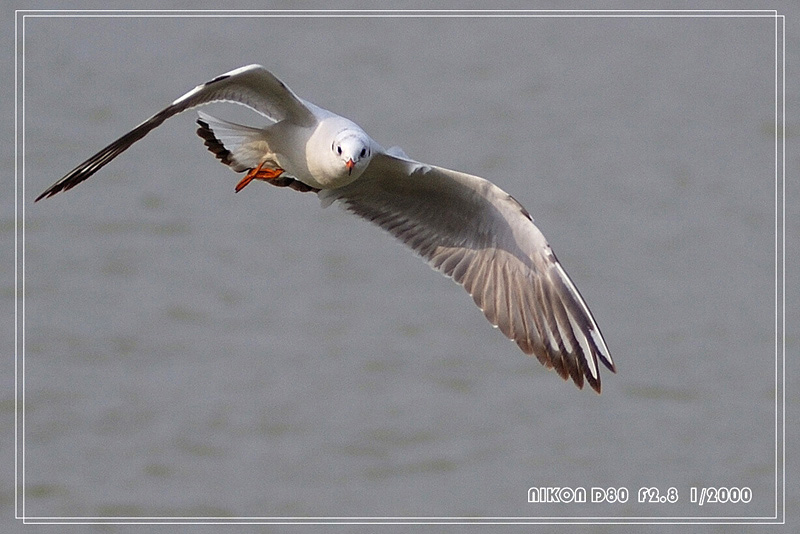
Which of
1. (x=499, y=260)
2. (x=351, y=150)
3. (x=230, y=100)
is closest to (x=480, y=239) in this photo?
(x=499, y=260)

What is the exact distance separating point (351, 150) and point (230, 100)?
1.19 feet

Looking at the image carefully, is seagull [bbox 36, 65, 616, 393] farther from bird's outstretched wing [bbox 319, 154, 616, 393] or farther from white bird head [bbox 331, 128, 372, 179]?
white bird head [bbox 331, 128, 372, 179]

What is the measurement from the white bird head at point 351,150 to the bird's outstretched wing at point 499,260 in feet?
1.54

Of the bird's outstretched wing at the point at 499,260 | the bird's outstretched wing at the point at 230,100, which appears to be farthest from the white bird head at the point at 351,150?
the bird's outstretched wing at the point at 499,260

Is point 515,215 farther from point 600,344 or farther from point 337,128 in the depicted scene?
point 337,128

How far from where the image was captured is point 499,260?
3967mm

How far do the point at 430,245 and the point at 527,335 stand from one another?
40 centimetres

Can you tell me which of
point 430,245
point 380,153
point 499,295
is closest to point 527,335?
point 499,295

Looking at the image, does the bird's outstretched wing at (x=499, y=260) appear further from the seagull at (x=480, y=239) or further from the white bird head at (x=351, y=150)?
the white bird head at (x=351, y=150)

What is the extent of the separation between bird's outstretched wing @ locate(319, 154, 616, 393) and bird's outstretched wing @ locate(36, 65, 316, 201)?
0.41 metres

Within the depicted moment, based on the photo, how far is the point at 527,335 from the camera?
13.1ft

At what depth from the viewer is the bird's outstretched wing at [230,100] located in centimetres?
316

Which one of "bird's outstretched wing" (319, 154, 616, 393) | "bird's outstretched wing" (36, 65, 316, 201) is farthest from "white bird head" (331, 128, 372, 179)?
"bird's outstretched wing" (319, 154, 616, 393)

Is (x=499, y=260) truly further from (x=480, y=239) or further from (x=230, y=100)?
(x=230, y=100)
